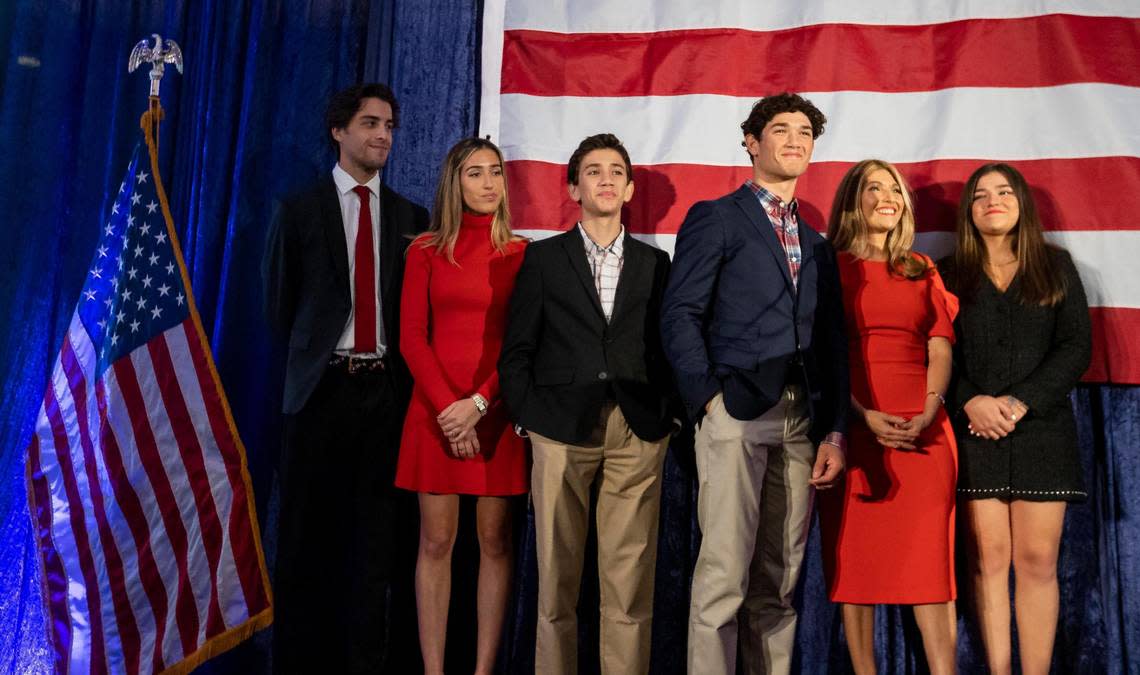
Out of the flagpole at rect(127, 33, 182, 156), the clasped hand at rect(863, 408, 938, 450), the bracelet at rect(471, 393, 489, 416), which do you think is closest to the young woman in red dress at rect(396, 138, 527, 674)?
the bracelet at rect(471, 393, 489, 416)

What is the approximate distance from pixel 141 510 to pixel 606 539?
1.35 m

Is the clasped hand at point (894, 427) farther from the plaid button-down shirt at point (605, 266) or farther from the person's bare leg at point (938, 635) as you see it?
the plaid button-down shirt at point (605, 266)

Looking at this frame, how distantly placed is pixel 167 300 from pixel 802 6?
240 centimetres

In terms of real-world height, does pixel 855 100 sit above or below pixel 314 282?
above

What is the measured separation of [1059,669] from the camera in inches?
125

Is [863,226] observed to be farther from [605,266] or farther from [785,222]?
[605,266]

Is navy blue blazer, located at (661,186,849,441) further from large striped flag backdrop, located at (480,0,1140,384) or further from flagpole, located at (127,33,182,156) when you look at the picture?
flagpole, located at (127,33,182,156)

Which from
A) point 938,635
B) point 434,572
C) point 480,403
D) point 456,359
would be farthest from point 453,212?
point 938,635

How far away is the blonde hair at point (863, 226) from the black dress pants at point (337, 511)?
58.7 inches

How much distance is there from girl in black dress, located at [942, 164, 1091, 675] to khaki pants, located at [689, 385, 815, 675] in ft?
2.23

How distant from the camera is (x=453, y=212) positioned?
2969mm

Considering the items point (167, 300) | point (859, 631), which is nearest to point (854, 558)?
point (859, 631)

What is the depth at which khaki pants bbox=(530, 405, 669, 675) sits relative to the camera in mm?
2643

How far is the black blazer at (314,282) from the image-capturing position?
2.96 m
